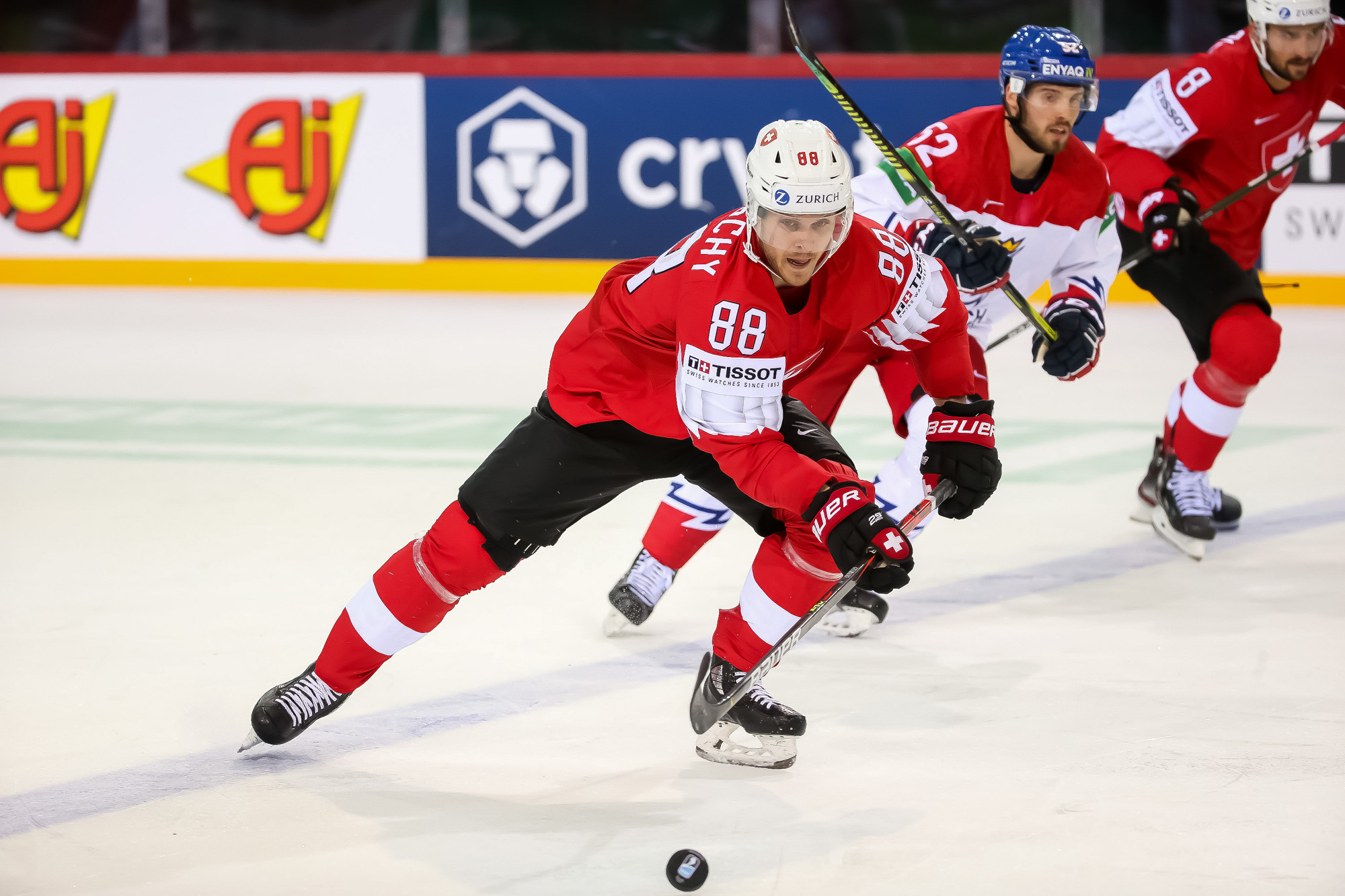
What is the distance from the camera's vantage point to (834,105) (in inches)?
350

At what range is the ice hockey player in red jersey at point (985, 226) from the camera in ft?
11.6

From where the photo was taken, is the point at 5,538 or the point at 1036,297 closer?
the point at 5,538

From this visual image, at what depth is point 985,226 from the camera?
3.60 meters

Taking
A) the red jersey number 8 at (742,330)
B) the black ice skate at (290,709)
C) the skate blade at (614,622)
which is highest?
the red jersey number 8 at (742,330)

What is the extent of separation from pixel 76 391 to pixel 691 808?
15.5ft

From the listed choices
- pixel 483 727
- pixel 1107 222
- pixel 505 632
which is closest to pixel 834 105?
pixel 1107 222

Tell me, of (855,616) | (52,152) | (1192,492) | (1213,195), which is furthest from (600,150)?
(855,616)

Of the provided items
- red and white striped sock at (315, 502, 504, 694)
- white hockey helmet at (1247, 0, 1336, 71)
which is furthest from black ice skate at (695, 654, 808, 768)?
white hockey helmet at (1247, 0, 1336, 71)

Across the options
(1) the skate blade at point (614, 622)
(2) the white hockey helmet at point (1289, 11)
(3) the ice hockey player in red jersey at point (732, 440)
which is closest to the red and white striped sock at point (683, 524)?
(1) the skate blade at point (614, 622)

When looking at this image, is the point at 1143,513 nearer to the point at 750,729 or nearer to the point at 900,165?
the point at 900,165

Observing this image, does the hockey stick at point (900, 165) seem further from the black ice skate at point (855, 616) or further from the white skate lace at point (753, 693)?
the white skate lace at point (753, 693)

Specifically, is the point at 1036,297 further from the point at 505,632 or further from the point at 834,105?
the point at 505,632

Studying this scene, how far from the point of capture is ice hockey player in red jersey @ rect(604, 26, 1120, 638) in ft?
11.6

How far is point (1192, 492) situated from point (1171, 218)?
0.74 meters
